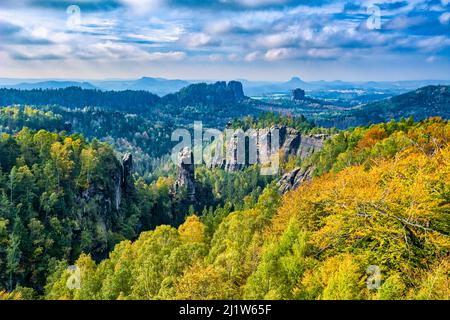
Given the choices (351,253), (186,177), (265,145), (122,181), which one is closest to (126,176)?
(122,181)

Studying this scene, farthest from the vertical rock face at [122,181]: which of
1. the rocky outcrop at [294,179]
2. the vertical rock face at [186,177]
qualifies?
the rocky outcrop at [294,179]

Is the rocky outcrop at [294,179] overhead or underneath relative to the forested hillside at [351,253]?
underneath

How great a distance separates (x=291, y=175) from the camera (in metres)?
107

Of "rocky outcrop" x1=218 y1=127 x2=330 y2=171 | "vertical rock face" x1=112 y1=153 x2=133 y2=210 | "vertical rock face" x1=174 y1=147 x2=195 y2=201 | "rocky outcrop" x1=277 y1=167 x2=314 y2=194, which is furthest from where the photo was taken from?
"rocky outcrop" x1=218 y1=127 x2=330 y2=171

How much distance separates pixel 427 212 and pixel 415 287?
4.08 meters

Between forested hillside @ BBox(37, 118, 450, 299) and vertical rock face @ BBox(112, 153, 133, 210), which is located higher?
forested hillside @ BBox(37, 118, 450, 299)

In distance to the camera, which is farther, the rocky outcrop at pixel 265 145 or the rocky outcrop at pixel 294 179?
the rocky outcrop at pixel 265 145

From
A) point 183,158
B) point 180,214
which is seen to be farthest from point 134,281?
point 183,158

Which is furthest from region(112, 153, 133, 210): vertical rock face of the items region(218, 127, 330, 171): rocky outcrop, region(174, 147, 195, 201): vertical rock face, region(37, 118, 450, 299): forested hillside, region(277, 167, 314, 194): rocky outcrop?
region(218, 127, 330, 171): rocky outcrop

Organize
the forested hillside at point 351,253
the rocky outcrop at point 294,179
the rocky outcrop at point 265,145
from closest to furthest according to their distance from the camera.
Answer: the forested hillside at point 351,253 < the rocky outcrop at point 294,179 < the rocky outcrop at point 265,145

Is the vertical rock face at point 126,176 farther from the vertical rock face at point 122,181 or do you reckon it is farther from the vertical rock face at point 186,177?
the vertical rock face at point 186,177

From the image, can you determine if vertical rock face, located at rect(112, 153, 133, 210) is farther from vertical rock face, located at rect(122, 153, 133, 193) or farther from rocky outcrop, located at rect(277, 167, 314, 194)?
rocky outcrop, located at rect(277, 167, 314, 194)
